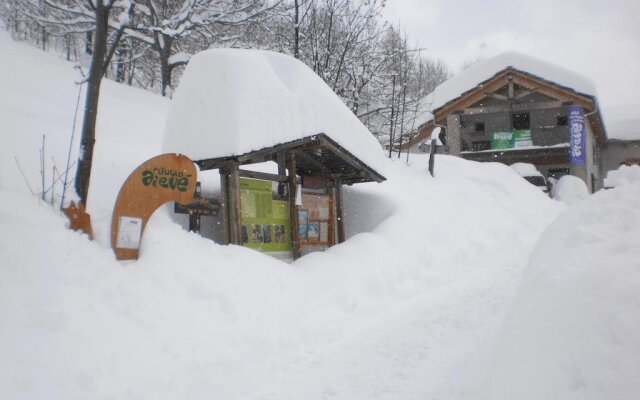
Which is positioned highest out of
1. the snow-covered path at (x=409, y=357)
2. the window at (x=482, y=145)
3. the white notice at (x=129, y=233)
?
the window at (x=482, y=145)

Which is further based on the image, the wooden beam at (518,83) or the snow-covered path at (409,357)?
the wooden beam at (518,83)

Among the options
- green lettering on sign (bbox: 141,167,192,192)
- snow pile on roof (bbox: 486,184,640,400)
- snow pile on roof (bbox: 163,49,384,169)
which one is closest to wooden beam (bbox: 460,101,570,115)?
snow pile on roof (bbox: 163,49,384,169)

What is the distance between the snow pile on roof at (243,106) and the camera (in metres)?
6.85

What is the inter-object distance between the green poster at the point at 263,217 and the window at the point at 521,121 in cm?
2280

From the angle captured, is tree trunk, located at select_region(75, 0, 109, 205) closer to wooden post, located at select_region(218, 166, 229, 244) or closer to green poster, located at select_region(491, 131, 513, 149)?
wooden post, located at select_region(218, 166, 229, 244)

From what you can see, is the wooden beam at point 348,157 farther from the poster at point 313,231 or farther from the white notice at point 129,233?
the white notice at point 129,233

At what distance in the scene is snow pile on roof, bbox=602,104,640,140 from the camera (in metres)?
31.0

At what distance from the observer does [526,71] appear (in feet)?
73.4

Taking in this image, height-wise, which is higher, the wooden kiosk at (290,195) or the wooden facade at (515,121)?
the wooden facade at (515,121)

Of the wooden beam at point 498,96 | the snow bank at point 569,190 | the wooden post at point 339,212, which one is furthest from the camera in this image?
the wooden beam at point 498,96

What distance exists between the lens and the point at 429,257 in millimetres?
9492

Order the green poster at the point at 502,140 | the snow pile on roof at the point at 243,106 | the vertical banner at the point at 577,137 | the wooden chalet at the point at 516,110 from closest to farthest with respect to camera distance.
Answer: the snow pile on roof at the point at 243,106 → the vertical banner at the point at 577,137 → the wooden chalet at the point at 516,110 → the green poster at the point at 502,140

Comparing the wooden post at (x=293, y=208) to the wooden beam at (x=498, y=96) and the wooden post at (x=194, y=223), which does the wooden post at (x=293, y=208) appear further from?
the wooden beam at (x=498, y=96)

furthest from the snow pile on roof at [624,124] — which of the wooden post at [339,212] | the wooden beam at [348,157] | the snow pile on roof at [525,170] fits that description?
the wooden post at [339,212]
